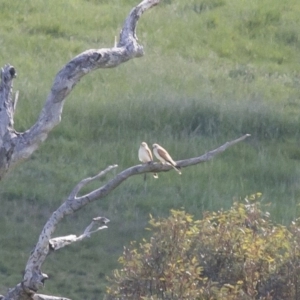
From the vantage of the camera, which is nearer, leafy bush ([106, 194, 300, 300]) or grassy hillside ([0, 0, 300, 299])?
leafy bush ([106, 194, 300, 300])

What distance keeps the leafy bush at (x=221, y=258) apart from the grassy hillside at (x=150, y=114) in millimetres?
3589

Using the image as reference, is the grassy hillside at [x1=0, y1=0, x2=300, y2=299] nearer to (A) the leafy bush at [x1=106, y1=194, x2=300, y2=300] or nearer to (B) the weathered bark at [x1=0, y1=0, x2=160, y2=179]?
(A) the leafy bush at [x1=106, y1=194, x2=300, y2=300]

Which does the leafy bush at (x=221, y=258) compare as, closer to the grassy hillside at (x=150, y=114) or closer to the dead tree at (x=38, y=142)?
the dead tree at (x=38, y=142)

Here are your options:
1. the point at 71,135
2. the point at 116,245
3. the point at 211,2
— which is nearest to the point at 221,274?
the point at 116,245

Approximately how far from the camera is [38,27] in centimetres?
1825

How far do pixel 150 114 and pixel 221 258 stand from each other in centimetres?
808

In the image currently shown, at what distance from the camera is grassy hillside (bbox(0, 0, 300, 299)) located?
11492 millimetres

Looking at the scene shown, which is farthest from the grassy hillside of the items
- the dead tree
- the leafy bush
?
the dead tree

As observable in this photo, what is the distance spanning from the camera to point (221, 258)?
6.70m

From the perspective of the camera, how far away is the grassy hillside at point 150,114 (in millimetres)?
11492

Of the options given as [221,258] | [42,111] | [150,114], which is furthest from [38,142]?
[150,114]

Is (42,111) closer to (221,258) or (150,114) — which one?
(221,258)

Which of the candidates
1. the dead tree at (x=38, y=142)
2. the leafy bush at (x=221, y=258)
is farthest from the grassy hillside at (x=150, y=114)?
the dead tree at (x=38, y=142)

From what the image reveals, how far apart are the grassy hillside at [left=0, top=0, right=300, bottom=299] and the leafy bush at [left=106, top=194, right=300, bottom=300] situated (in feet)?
11.8
